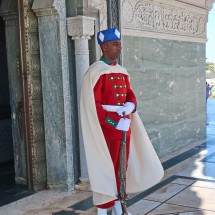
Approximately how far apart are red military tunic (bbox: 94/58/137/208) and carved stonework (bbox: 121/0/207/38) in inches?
64.1

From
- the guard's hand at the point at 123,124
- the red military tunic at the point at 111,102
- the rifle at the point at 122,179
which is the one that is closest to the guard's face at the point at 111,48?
the red military tunic at the point at 111,102

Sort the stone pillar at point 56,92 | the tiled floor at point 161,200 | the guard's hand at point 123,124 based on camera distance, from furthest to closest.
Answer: the stone pillar at point 56,92 → the tiled floor at point 161,200 → the guard's hand at point 123,124

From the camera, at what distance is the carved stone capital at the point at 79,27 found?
12.0 feet

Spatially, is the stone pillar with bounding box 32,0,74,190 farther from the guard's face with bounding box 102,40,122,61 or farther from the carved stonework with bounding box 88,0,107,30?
the guard's face with bounding box 102,40,122,61

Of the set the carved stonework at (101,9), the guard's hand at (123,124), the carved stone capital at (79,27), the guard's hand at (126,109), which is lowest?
the guard's hand at (123,124)

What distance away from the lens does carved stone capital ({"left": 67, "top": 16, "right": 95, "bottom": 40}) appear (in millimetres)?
3643

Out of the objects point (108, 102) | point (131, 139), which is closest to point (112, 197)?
point (131, 139)

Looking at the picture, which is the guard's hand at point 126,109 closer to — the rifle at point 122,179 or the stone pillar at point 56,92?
the rifle at point 122,179

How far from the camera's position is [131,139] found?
10.4 ft

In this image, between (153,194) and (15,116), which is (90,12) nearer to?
(15,116)

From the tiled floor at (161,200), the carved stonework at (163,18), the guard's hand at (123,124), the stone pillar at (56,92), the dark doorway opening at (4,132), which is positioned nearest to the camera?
the guard's hand at (123,124)

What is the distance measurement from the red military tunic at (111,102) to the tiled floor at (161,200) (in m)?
0.47

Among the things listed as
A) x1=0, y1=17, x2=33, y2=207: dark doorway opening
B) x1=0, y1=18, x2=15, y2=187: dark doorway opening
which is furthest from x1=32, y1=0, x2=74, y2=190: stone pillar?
x1=0, y1=18, x2=15, y2=187: dark doorway opening

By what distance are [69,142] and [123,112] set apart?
3.51 feet
